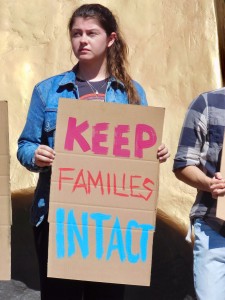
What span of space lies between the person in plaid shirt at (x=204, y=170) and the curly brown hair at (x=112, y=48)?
8.9 inches

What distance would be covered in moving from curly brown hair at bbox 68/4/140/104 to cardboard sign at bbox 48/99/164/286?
179mm

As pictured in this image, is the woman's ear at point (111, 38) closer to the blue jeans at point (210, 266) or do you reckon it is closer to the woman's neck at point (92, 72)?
the woman's neck at point (92, 72)

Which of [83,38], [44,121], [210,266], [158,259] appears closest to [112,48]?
[83,38]

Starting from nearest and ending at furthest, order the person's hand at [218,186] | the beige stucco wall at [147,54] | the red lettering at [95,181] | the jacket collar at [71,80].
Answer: the person's hand at [218,186] → the red lettering at [95,181] → the jacket collar at [71,80] → the beige stucco wall at [147,54]

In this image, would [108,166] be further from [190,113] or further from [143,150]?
[190,113]

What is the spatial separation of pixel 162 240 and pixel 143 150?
1159mm

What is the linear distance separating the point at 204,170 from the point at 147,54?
105cm

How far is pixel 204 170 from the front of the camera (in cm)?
245

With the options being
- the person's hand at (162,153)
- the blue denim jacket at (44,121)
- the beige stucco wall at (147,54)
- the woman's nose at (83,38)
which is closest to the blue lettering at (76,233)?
the blue denim jacket at (44,121)

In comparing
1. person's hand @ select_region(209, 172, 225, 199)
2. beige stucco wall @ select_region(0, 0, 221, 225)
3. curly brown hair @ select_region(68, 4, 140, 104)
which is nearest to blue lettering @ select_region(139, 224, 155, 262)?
person's hand @ select_region(209, 172, 225, 199)

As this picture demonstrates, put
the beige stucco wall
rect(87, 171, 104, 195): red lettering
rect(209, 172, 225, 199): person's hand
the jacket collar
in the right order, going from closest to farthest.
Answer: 1. rect(209, 172, 225, 199): person's hand
2. rect(87, 171, 104, 195): red lettering
3. the jacket collar
4. the beige stucco wall

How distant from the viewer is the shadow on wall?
135 inches

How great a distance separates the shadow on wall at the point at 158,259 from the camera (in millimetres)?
3434

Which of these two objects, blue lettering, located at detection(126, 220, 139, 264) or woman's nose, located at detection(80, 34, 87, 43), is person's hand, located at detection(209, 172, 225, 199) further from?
woman's nose, located at detection(80, 34, 87, 43)
